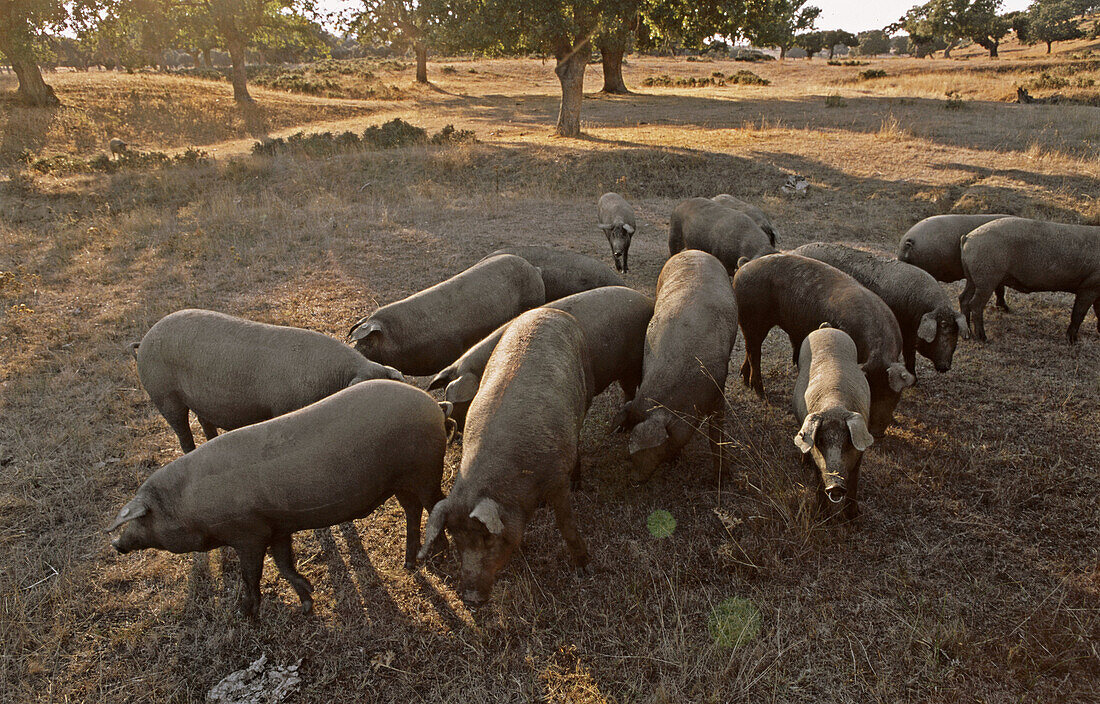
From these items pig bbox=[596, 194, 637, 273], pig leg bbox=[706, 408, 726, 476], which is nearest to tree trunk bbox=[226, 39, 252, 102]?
pig bbox=[596, 194, 637, 273]

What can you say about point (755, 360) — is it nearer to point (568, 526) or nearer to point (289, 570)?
point (568, 526)

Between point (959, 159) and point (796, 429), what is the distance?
14.7m

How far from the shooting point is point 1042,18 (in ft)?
189

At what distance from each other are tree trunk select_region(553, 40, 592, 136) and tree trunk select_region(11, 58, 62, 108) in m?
23.5

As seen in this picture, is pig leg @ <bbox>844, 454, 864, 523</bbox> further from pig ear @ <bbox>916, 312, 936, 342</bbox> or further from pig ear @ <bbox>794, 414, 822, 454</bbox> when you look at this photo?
pig ear @ <bbox>916, 312, 936, 342</bbox>

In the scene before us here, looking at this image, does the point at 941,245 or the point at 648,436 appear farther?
the point at 941,245

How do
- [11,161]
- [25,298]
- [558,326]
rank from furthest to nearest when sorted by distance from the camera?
[11,161] < [25,298] < [558,326]

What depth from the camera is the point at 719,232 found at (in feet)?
31.9

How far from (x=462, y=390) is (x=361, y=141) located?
19.7 metres

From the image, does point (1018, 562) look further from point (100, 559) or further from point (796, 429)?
point (100, 559)

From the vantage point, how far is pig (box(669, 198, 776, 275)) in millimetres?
9305

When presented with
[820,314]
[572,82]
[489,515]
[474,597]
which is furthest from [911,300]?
[572,82]

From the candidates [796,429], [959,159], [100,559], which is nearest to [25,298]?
[100,559]

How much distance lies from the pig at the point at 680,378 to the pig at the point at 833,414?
2.45ft
